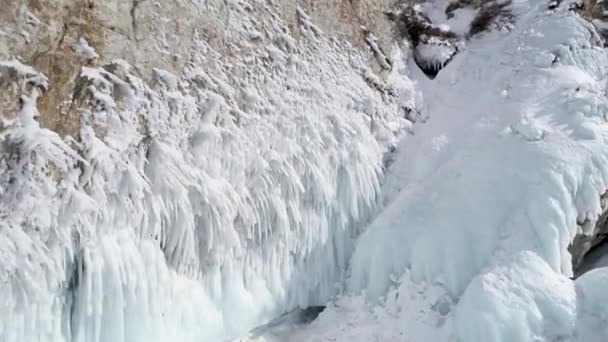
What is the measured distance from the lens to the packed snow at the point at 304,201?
512cm

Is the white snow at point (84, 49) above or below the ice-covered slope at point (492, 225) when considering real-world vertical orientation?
above

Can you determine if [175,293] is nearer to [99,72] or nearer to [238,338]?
[238,338]

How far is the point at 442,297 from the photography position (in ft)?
20.7

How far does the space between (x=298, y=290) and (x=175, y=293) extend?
148cm

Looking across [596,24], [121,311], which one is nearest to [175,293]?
[121,311]

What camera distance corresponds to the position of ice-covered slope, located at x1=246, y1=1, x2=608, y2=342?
589 centimetres

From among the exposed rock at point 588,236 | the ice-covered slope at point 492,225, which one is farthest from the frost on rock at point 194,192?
the exposed rock at point 588,236

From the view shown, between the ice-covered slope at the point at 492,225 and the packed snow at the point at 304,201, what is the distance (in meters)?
0.02

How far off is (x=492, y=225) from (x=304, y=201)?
6.55 feet

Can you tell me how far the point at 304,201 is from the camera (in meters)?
6.76

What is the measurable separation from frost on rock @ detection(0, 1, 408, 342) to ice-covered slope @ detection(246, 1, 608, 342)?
0.50 meters

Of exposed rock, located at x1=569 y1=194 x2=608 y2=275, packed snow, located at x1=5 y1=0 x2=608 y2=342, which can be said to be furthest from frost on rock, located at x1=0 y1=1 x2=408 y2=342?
exposed rock, located at x1=569 y1=194 x2=608 y2=275

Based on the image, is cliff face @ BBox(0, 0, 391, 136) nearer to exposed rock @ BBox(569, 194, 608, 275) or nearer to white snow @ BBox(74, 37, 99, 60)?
white snow @ BBox(74, 37, 99, 60)

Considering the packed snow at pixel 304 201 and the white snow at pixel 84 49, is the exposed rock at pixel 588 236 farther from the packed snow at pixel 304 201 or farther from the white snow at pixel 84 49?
the white snow at pixel 84 49
